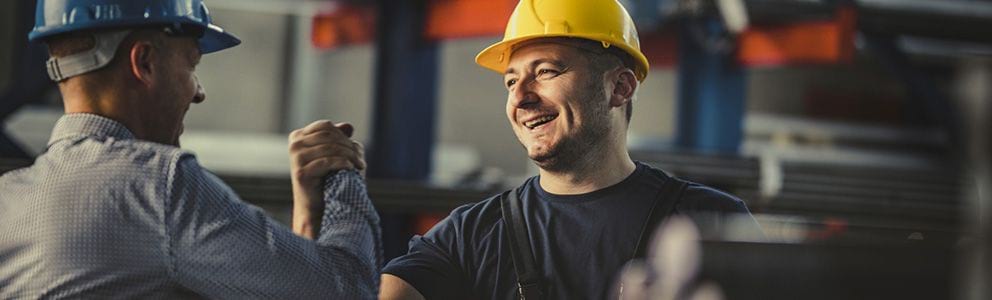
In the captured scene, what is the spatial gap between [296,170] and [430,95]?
5.60 meters

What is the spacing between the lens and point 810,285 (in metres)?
1.71

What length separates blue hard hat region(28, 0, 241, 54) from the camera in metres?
2.97

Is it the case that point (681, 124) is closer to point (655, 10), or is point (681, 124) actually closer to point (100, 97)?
point (655, 10)

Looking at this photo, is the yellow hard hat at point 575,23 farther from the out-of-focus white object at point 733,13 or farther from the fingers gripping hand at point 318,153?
the out-of-focus white object at point 733,13

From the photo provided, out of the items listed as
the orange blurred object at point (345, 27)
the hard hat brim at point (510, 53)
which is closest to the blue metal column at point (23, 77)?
the orange blurred object at point (345, 27)

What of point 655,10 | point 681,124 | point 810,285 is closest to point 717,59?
point 681,124

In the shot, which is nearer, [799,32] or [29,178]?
[29,178]

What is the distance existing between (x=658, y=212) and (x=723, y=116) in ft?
27.4

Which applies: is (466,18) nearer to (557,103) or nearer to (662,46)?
(662,46)

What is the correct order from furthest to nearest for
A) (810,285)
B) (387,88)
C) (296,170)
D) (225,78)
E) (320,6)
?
(225,78) < (320,6) < (387,88) < (296,170) < (810,285)

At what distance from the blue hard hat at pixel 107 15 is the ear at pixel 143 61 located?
0.19 feet

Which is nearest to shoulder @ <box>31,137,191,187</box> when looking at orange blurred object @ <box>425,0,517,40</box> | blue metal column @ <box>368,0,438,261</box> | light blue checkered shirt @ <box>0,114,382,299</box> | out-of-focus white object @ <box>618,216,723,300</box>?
light blue checkered shirt @ <box>0,114,382,299</box>

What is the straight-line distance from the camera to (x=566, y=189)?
3018 millimetres

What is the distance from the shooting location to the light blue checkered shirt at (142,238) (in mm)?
2781
